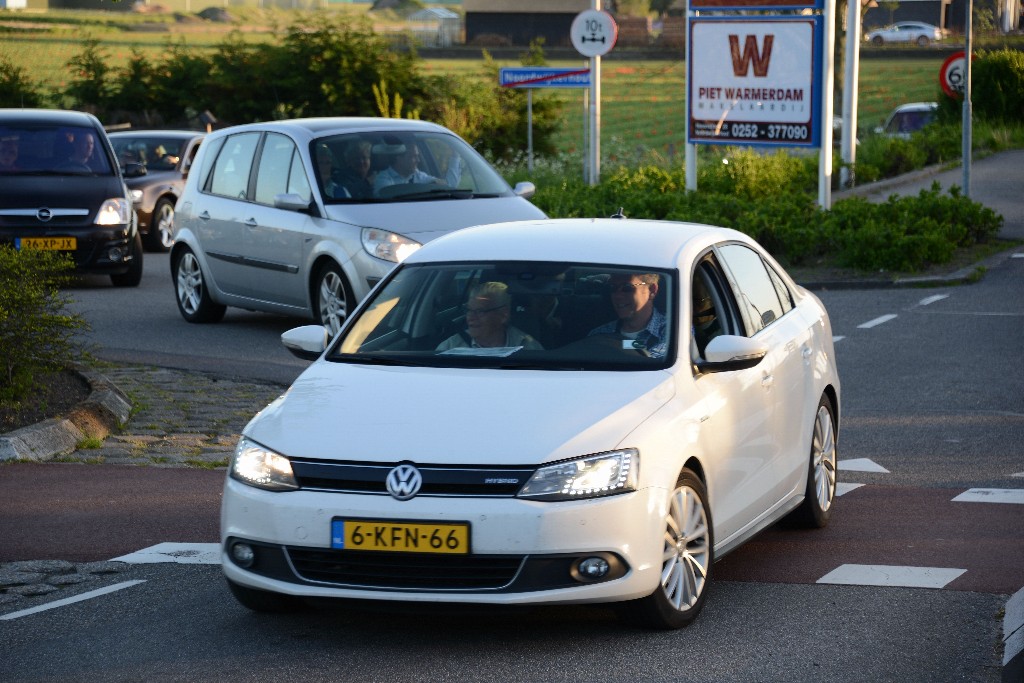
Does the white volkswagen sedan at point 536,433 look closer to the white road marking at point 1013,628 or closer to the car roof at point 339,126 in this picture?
the white road marking at point 1013,628

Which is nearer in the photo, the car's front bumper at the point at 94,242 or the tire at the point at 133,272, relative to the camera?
the car's front bumper at the point at 94,242

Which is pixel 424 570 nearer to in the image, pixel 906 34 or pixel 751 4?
pixel 751 4

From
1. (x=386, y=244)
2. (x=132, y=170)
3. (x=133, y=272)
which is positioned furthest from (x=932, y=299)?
(x=132, y=170)

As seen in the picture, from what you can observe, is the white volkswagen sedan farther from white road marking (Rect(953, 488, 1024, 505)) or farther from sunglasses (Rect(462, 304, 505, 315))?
white road marking (Rect(953, 488, 1024, 505))

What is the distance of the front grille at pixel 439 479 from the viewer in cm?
583

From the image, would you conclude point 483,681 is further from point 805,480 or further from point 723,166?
point 723,166

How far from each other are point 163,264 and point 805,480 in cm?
1634

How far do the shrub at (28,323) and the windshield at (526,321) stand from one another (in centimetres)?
402

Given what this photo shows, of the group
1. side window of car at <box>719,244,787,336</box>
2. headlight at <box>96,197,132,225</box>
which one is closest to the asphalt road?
side window of car at <box>719,244,787,336</box>

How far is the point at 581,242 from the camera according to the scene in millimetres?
7383

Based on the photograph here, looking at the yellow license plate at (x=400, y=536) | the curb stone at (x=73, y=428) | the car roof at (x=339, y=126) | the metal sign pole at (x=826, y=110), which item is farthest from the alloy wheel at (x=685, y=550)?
the metal sign pole at (x=826, y=110)

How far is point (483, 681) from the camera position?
18.9ft

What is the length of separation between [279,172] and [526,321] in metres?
8.42

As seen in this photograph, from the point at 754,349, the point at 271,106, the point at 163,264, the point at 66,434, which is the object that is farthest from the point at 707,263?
the point at 271,106
